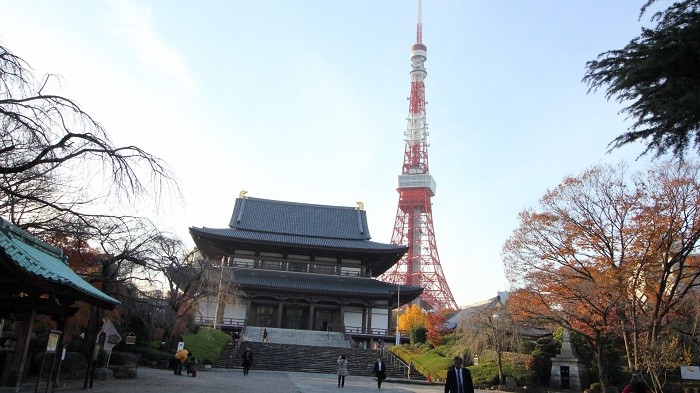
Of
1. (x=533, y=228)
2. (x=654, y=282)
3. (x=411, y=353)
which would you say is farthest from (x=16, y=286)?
(x=411, y=353)

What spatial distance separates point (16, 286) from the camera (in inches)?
366

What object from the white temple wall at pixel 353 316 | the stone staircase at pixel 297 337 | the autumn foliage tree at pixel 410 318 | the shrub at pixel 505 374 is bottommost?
the shrub at pixel 505 374

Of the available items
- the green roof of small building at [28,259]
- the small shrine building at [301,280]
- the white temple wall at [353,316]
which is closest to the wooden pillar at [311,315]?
the small shrine building at [301,280]

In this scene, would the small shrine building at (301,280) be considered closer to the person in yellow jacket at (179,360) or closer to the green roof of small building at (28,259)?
the person in yellow jacket at (179,360)

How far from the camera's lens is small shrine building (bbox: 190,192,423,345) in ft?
131

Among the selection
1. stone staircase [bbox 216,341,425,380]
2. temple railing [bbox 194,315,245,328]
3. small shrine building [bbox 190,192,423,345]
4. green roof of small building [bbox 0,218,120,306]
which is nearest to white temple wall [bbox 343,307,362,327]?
small shrine building [bbox 190,192,423,345]

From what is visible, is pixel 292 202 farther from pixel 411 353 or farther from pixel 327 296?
pixel 411 353

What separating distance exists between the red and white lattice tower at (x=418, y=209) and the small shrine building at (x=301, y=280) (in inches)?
900

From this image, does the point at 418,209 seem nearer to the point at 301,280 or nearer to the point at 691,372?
the point at 301,280

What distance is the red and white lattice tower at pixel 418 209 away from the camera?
230 ft

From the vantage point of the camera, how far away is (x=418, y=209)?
76.2 m

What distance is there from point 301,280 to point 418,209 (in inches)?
1475

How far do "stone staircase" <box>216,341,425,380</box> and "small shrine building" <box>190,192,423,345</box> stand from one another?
6.21 metres

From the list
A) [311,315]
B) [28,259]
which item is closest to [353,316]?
[311,315]
